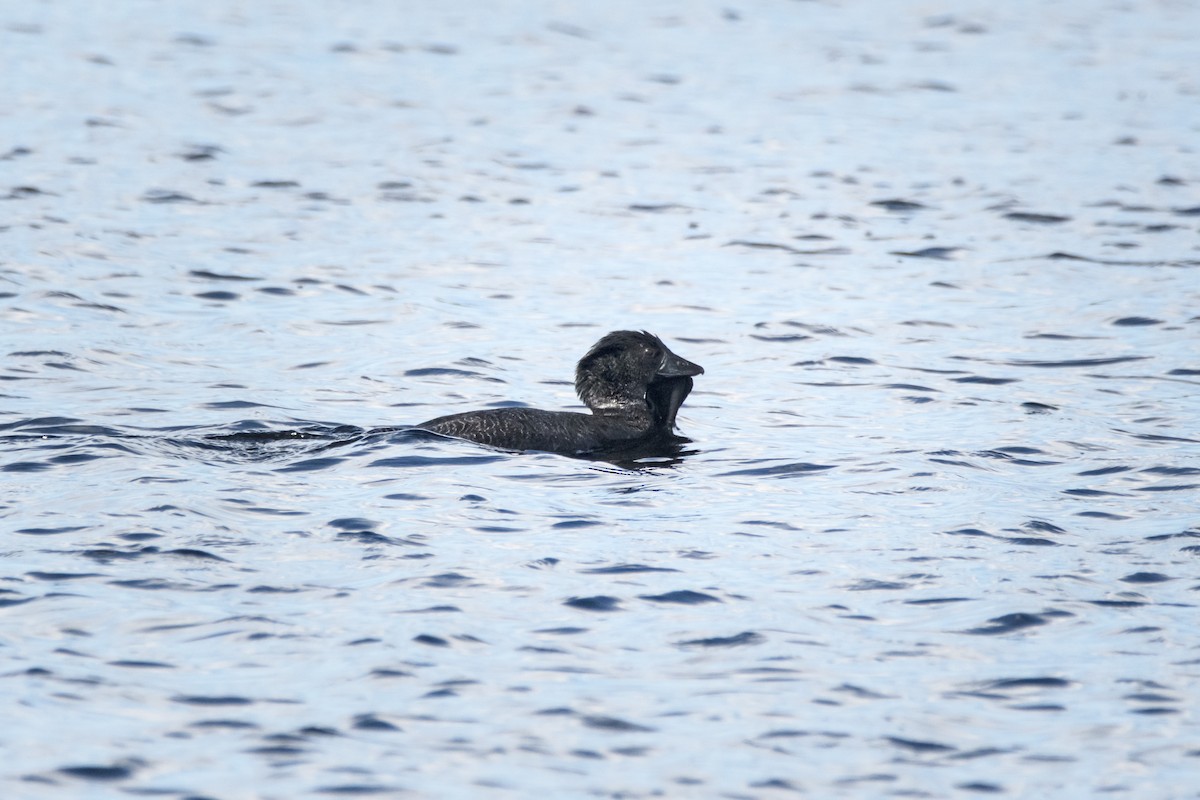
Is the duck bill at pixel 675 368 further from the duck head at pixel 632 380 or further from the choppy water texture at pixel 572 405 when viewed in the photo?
the choppy water texture at pixel 572 405

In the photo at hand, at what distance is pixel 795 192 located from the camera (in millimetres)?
22312

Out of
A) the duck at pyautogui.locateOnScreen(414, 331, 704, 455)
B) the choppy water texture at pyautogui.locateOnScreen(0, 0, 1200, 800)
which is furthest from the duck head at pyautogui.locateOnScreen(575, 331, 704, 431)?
the choppy water texture at pyautogui.locateOnScreen(0, 0, 1200, 800)

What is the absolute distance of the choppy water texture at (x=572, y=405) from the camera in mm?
7332

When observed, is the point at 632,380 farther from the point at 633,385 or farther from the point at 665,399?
the point at 665,399

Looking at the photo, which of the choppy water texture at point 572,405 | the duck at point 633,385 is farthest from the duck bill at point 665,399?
the choppy water texture at point 572,405

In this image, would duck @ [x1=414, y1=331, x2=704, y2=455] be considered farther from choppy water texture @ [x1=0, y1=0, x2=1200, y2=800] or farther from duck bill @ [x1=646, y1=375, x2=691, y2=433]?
choppy water texture @ [x1=0, y1=0, x2=1200, y2=800]

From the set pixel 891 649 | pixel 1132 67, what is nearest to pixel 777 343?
pixel 891 649

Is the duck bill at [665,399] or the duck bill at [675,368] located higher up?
the duck bill at [675,368]

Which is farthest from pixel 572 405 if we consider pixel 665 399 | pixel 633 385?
pixel 665 399

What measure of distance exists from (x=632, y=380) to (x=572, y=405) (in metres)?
0.99

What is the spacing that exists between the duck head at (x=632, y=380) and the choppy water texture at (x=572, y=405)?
1.50 feet

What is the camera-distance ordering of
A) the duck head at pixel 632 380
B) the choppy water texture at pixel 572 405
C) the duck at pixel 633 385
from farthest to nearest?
the duck head at pixel 632 380 < the duck at pixel 633 385 < the choppy water texture at pixel 572 405

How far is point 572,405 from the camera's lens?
13.8 metres

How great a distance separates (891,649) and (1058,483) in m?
3.62
